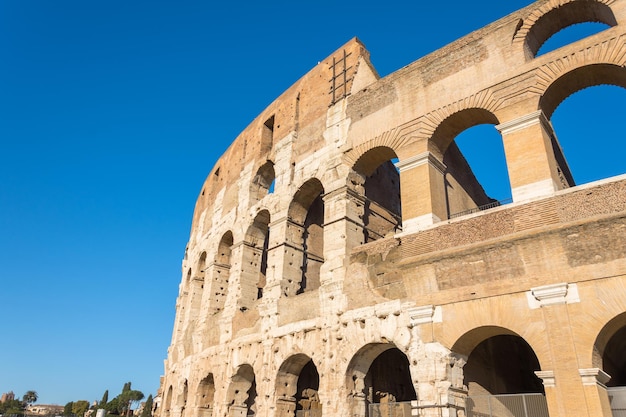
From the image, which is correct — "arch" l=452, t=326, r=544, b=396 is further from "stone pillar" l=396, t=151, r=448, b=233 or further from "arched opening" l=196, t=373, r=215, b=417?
"arched opening" l=196, t=373, r=215, b=417

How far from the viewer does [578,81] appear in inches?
354

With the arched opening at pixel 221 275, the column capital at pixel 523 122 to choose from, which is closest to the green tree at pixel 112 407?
the arched opening at pixel 221 275

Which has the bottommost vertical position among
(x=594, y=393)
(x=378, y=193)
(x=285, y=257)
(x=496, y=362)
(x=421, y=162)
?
(x=594, y=393)

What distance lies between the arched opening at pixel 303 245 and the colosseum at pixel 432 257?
0.06 metres

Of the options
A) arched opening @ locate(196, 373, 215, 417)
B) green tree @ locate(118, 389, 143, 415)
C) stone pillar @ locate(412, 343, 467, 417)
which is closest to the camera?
stone pillar @ locate(412, 343, 467, 417)

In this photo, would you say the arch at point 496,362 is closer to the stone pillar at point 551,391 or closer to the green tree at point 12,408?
the stone pillar at point 551,391

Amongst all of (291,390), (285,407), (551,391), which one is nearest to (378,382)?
(291,390)

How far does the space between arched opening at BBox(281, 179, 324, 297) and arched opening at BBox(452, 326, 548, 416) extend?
15.7 feet

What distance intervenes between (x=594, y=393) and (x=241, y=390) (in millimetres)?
8923

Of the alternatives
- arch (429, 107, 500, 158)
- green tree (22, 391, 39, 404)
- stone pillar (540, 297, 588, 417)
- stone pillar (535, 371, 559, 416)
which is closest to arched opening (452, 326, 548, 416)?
stone pillar (535, 371, 559, 416)

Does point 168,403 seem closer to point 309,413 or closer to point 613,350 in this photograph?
point 309,413

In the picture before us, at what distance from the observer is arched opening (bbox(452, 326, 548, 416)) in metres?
8.08

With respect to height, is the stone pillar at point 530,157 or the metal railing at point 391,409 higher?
the stone pillar at point 530,157

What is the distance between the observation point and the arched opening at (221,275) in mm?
15570
